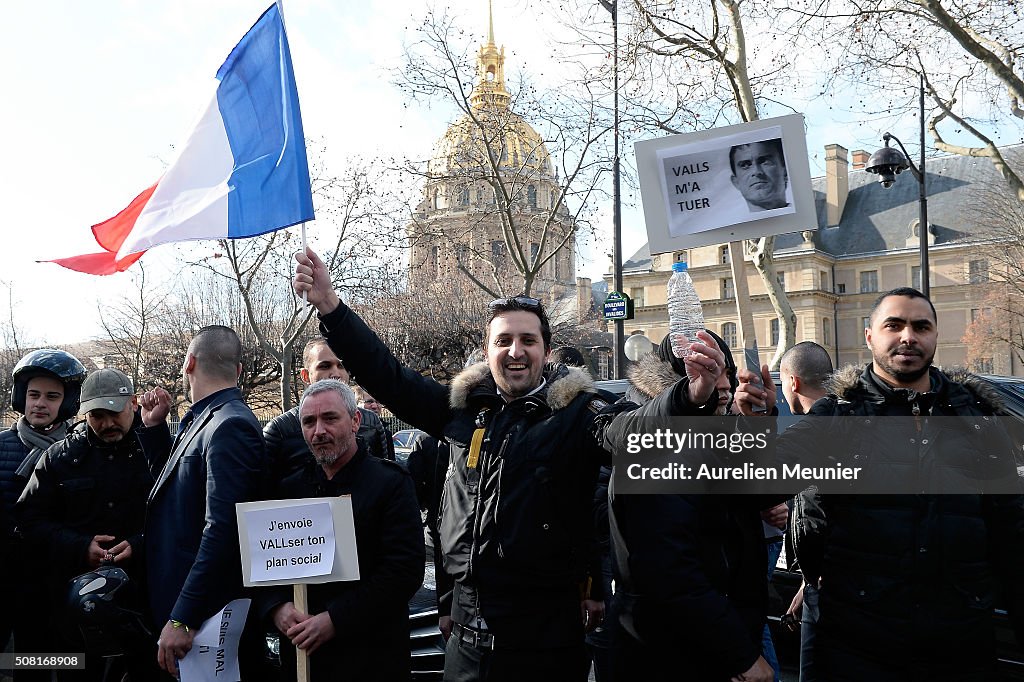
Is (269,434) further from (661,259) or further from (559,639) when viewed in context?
(661,259)

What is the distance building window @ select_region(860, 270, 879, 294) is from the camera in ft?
208

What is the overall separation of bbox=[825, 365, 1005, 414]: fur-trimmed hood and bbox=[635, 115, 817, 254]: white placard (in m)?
0.66

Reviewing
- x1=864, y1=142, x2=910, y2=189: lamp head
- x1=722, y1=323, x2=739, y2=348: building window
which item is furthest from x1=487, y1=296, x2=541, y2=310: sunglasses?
x1=722, y1=323, x2=739, y2=348: building window

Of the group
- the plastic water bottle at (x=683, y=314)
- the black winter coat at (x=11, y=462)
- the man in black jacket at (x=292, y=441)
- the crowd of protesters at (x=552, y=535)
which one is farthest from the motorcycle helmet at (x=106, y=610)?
the plastic water bottle at (x=683, y=314)

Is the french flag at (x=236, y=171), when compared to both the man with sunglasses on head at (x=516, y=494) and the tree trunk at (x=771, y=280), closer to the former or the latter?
the man with sunglasses on head at (x=516, y=494)

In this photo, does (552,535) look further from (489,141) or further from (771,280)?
(489,141)

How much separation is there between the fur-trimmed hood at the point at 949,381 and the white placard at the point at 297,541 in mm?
1991

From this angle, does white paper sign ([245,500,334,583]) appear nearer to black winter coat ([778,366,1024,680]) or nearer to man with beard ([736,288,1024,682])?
man with beard ([736,288,1024,682])

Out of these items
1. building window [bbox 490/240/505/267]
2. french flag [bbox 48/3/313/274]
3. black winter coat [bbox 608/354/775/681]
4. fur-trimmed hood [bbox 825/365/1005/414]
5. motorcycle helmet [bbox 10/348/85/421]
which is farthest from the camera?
building window [bbox 490/240/505/267]

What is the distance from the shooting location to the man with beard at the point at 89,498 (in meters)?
4.75

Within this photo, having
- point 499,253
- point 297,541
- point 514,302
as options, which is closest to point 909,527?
point 514,302

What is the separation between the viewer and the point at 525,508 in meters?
3.56

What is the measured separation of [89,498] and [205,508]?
109cm

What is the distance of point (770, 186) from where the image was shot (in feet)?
12.8
